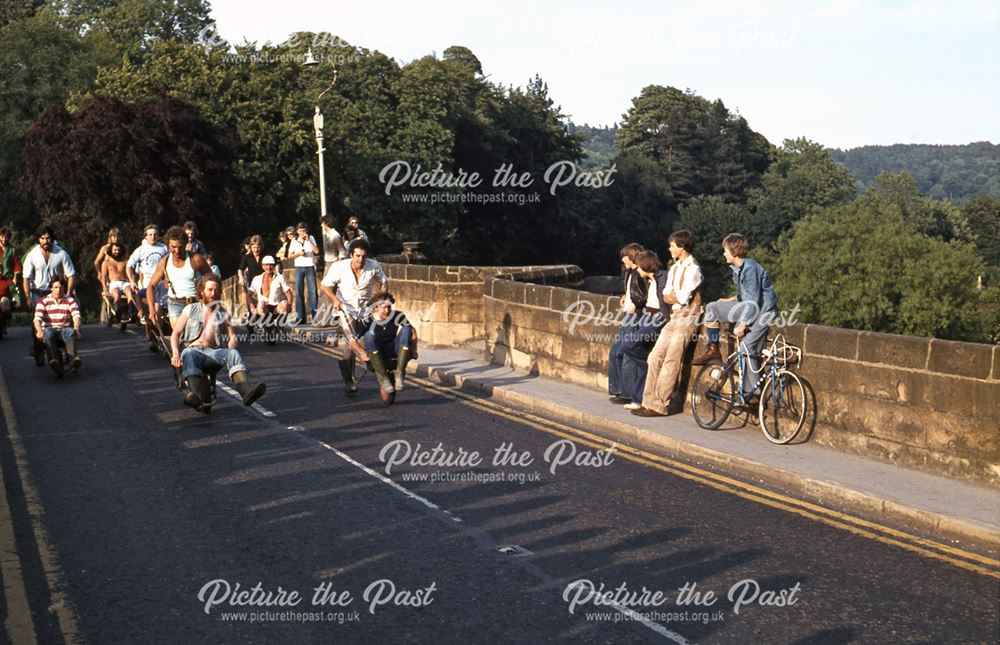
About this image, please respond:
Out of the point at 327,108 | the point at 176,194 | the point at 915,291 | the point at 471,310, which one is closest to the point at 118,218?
the point at 176,194

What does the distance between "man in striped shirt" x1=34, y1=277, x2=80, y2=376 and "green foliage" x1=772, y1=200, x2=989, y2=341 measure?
6959 cm

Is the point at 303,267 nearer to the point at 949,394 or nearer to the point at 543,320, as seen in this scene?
the point at 543,320

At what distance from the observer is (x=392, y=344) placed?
14508mm

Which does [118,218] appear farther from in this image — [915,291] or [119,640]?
[915,291]

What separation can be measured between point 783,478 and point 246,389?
6084 mm

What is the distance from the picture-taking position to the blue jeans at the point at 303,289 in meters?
23.4

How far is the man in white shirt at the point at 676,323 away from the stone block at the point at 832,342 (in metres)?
1.76

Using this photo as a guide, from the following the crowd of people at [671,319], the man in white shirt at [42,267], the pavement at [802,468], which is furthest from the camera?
the man in white shirt at [42,267]

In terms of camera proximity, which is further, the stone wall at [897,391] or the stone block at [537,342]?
the stone block at [537,342]

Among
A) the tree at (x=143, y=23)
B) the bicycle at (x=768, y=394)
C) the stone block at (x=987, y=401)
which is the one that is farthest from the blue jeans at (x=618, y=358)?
the tree at (x=143, y=23)

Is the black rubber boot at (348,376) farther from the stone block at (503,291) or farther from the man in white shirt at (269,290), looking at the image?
the man in white shirt at (269,290)

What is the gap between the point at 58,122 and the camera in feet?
146

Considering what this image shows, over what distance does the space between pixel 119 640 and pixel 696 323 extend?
7.95 metres

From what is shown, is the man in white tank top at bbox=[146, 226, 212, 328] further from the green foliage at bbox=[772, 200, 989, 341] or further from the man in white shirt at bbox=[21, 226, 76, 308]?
the green foliage at bbox=[772, 200, 989, 341]
